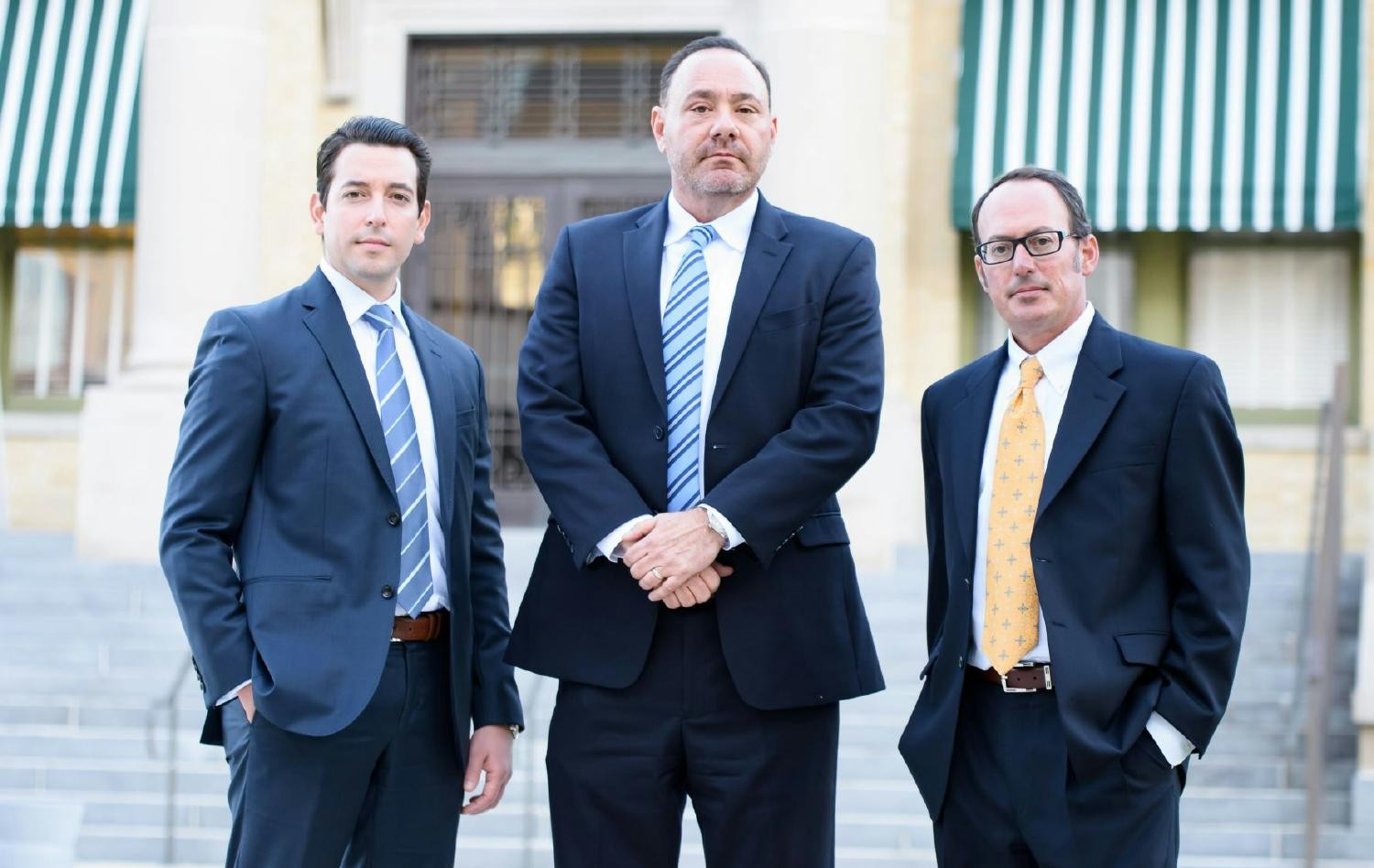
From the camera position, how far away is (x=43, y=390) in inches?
523

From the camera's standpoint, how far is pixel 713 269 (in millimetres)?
3922

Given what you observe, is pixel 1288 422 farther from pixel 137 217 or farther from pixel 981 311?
pixel 137 217

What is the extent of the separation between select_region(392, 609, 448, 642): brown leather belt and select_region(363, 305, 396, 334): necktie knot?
68 cm

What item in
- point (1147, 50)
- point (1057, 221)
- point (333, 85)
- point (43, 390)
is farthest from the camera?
point (43, 390)

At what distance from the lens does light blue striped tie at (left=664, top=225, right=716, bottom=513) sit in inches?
149

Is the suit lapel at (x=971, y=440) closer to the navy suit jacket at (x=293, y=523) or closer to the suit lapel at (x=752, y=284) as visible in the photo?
the suit lapel at (x=752, y=284)

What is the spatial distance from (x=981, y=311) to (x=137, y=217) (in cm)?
615

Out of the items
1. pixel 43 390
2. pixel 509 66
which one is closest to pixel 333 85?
pixel 509 66

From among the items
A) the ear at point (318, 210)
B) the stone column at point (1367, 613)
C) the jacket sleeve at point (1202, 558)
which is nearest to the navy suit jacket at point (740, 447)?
the ear at point (318, 210)

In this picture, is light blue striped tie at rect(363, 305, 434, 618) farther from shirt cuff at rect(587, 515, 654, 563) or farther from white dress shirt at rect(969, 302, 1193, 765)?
white dress shirt at rect(969, 302, 1193, 765)

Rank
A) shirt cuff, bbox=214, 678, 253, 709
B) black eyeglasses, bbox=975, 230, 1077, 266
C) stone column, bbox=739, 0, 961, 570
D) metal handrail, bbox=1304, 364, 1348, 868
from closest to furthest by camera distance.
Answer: shirt cuff, bbox=214, 678, 253, 709, black eyeglasses, bbox=975, 230, 1077, 266, metal handrail, bbox=1304, 364, 1348, 868, stone column, bbox=739, 0, 961, 570

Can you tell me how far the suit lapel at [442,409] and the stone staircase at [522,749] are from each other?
3611 mm

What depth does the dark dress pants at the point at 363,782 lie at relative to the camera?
358cm

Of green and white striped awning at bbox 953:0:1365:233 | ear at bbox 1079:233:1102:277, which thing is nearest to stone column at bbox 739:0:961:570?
green and white striped awning at bbox 953:0:1365:233
